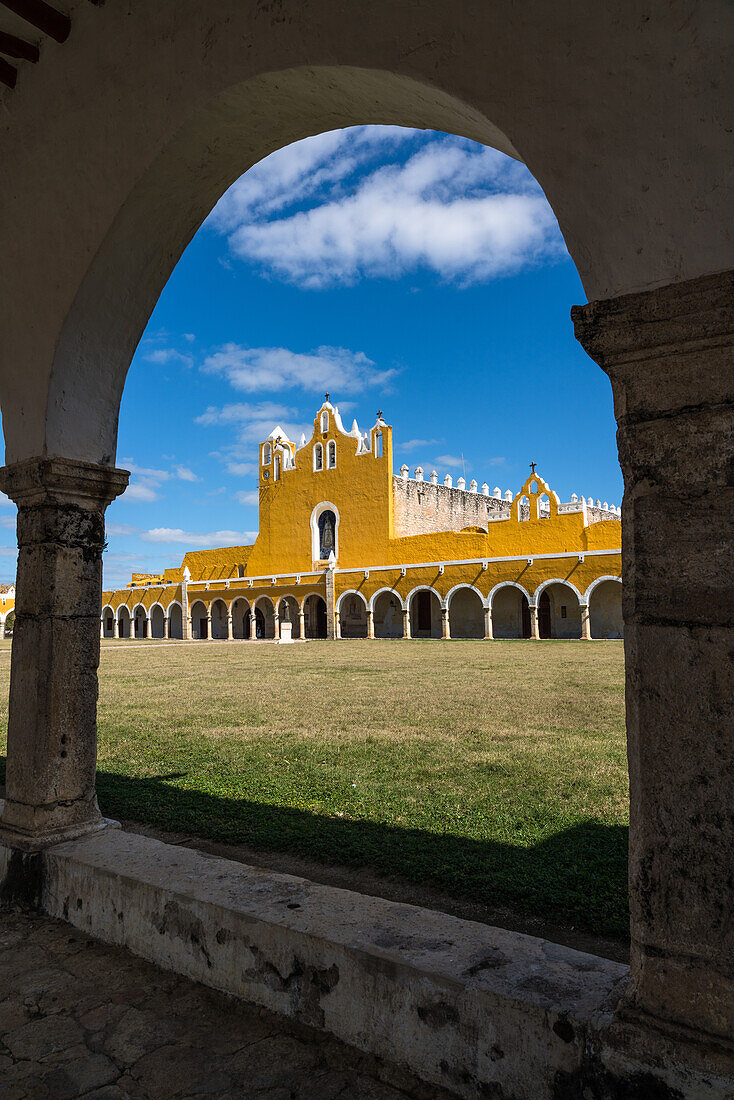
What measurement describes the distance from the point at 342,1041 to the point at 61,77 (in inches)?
148

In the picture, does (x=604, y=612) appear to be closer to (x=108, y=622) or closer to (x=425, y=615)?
(x=425, y=615)

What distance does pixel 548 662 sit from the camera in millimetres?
14891

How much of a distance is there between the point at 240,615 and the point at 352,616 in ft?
20.1

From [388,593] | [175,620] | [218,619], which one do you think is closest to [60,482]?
[388,593]

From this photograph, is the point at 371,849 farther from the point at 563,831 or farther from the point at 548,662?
the point at 548,662

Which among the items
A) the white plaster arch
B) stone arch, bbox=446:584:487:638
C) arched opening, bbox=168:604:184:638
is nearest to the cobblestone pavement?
stone arch, bbox=446:584:487:638

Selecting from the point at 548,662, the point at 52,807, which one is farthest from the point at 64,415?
the point at 548,662

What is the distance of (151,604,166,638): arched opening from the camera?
4142 centimetres

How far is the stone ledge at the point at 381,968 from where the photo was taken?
1629mm

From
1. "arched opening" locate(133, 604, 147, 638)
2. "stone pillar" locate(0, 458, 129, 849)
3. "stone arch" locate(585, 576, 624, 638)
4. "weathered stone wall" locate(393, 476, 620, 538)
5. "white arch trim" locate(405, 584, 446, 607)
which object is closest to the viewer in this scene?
Answer: "stone pillar" locate(0, 458, 129, 849)

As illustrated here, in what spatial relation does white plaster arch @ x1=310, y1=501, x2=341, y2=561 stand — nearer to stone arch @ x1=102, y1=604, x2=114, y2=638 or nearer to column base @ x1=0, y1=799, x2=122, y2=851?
stone arch @ x1=102, y1=604, x2=114, y2=638

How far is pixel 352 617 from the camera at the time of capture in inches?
1283

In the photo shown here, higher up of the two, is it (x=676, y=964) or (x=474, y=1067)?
(x=676, y=964)

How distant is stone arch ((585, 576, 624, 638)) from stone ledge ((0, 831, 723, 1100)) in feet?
78.7
